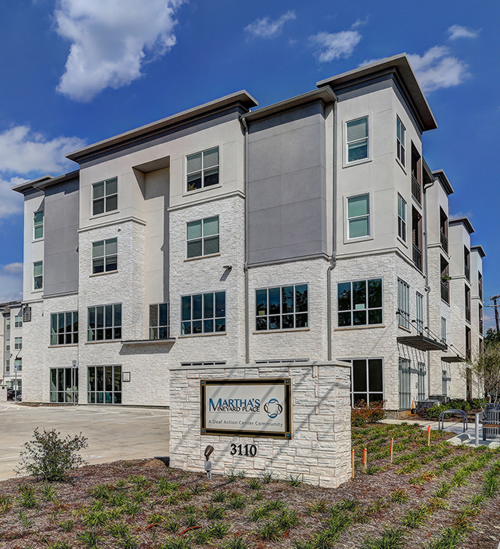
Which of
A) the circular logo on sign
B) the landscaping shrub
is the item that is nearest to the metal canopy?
the landscaping shrub

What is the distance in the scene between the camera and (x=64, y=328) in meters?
37.6

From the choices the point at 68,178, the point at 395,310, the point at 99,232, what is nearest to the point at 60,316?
the point at 99,232

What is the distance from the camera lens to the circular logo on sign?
34.4 feet

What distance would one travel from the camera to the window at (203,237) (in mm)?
31188

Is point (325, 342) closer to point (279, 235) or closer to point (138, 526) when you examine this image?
point (279, 235)

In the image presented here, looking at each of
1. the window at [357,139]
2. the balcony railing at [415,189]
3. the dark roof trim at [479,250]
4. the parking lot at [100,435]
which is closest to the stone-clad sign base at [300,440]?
the parking lot at [100,435]

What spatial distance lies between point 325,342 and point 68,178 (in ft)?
71.8

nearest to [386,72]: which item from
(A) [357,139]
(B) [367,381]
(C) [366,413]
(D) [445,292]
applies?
(A) [357,139]

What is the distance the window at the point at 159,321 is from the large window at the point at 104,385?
3.00 m

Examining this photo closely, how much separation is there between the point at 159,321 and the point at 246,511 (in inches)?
1036

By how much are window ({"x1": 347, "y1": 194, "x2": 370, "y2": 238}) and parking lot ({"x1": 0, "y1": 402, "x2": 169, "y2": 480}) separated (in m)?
12.8

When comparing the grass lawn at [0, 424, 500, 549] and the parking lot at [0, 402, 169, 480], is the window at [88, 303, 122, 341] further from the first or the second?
the grass lawn at [0, 424, 500, 549]

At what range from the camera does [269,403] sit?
1061 cm

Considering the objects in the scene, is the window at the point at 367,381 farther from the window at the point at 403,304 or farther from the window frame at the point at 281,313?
the window frame at the point at 281,313
